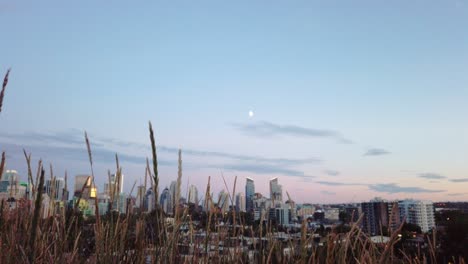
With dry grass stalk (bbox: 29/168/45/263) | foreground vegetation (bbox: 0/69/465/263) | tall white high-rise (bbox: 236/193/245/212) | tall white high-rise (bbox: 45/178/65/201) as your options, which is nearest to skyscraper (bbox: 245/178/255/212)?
tall white high-rise (bbox: 236/193/245/212)

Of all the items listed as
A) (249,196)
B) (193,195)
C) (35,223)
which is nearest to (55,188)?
(193,195)

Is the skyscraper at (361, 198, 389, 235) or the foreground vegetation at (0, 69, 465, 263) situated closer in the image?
the foreground vegetation at (0, 69, 465, 263)

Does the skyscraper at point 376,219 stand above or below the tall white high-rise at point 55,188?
below

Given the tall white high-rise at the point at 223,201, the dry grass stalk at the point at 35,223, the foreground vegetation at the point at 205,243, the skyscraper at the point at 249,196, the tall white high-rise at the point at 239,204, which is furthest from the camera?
the skyscraper at the point at 249,196

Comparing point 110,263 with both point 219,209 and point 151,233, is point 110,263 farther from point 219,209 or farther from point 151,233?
point 219,209

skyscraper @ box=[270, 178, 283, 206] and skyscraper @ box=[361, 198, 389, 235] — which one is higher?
skyscraper @ box=[270, 178, 283, 206]

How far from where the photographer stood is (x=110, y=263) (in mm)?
1682

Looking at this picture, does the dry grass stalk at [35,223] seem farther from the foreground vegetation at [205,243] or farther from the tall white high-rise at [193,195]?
the tall white high-rise at [193,195]

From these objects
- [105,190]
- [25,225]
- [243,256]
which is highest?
[105,190]

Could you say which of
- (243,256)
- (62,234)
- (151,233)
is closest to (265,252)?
(243,256)

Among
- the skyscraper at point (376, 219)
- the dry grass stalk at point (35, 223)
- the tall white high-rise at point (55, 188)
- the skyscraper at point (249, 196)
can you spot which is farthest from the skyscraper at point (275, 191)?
the dry grass stalk at point (35, 223)

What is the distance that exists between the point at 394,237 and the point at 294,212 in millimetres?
1448

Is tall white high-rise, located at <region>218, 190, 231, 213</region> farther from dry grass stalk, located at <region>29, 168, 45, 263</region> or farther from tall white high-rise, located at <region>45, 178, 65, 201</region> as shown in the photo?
dry grass stalk, located at <region>29, 168, 45, 263</region>

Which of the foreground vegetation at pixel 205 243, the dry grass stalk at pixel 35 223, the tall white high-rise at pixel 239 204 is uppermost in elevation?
the dry grass stalk at pixel 35 223
